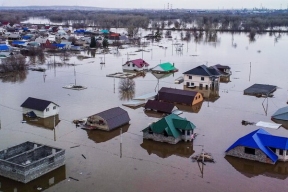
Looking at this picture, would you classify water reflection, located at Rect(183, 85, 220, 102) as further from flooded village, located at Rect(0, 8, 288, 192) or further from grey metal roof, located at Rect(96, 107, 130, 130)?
grey metal roof, located at Rect(96, 107, 130, 130)

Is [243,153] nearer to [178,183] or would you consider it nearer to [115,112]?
[178,183]

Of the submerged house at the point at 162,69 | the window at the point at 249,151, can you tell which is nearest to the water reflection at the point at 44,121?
the window at the point at 249,151

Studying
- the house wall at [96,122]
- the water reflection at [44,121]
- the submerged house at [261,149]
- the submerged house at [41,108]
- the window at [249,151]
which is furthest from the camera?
the submerged house at [41,108]

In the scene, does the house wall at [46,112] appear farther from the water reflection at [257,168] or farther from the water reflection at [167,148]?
the water reflection at [257,168]

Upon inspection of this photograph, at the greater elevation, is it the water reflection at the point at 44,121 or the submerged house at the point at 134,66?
the submerged house at the point at 134,66

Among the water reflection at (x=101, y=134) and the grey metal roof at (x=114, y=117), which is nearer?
the water reflection at (x=101, y=134)

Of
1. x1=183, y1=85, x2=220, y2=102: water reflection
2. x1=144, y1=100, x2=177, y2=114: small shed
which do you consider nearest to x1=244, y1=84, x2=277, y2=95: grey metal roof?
x1=183, y1=85, x2=220, y2=102: water reflection

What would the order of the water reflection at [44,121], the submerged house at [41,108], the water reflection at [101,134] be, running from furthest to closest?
the submerged house at [41,108] → the water reflection at [44,121] → the water reflection at [101,134]
